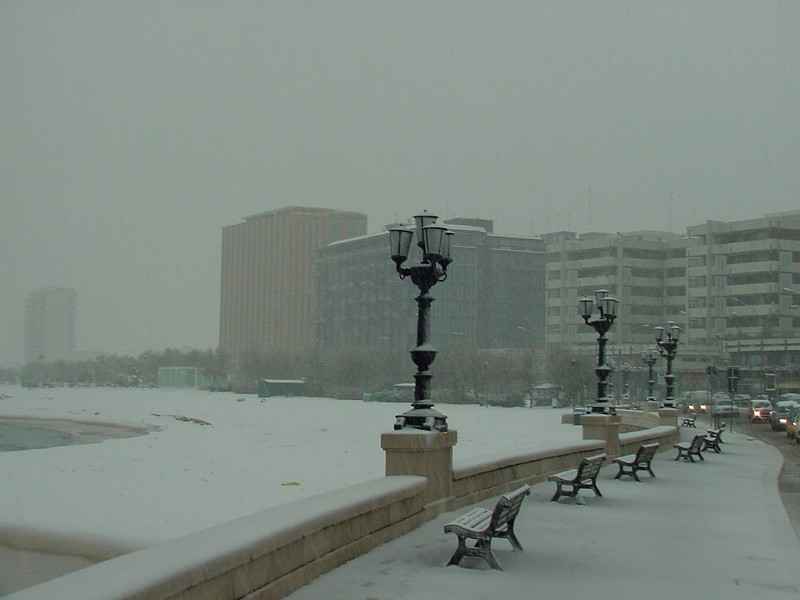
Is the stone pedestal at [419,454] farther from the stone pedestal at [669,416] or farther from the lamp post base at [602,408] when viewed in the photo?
the stone pedestal at [669,416]

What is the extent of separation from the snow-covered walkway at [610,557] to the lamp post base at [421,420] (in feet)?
4.34

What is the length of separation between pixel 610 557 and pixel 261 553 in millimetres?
5456

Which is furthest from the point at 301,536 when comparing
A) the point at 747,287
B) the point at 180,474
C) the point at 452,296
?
the point at 452,296

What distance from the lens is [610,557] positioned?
504 inches

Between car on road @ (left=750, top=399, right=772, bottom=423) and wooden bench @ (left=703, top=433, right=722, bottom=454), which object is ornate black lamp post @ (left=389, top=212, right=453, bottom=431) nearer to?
wooden bench @ (left=703, top=433, right=722, bottom=454)

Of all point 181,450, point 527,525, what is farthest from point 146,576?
point 181,450

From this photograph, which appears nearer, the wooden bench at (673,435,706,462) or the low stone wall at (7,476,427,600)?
the low stone wall at (7,476,427,600)

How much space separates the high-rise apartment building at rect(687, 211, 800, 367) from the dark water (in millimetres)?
75793

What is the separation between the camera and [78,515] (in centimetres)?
3111

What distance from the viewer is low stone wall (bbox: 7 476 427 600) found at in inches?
268

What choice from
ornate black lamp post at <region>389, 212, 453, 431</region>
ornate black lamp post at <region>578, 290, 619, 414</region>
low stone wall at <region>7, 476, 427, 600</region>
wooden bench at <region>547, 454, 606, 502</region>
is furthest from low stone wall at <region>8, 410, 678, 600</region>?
ornate black lamp post at <region>578, 290, 619, 414</region>

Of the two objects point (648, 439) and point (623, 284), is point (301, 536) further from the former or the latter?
point (623, 284)

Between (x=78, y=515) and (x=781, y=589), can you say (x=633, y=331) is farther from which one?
(x=781, y=589)

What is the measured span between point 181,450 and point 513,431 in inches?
888
